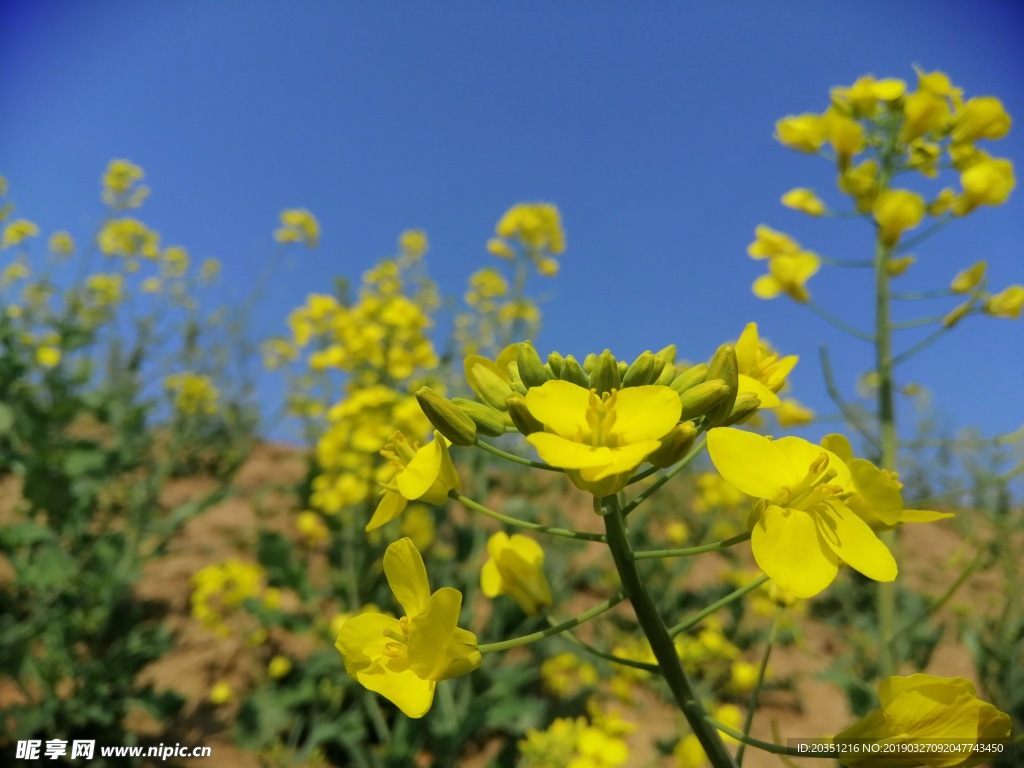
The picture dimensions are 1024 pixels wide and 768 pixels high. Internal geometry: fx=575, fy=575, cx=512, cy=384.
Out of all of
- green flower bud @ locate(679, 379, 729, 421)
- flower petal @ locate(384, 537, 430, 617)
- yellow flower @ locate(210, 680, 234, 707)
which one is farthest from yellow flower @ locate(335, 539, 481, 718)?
yellow flower @ locate(210, 680, 234, 707)

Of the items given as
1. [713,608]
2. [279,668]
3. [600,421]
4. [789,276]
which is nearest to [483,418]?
[600,421]

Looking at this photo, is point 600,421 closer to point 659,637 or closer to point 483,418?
point 483,418

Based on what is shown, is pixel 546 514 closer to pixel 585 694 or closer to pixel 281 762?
pixel 585 694

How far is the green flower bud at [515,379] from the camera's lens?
982 mm

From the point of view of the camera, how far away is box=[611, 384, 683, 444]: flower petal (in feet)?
2.47

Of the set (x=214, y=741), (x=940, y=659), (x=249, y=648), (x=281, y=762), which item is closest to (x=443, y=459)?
(x=281, y=762)

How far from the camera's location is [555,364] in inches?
37.8

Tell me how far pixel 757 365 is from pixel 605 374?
0.30m

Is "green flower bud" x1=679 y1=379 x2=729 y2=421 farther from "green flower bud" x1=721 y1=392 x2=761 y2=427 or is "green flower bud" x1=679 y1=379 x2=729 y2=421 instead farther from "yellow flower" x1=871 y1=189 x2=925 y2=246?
"yellow flower" x1=871 y1=189 x2=925 y2=246

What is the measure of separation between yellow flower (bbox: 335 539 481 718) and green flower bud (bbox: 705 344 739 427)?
1.46 feet

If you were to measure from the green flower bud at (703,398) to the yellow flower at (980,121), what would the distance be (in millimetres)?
1572

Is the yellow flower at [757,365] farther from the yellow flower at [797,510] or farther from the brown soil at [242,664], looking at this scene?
the brown soil at [242,664]

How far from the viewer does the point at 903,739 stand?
2.32 feet

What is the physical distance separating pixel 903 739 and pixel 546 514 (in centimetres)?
432
